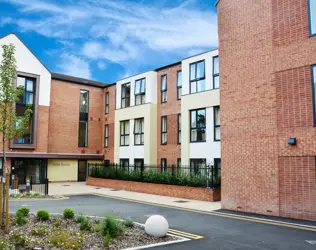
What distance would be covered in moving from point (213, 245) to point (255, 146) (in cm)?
573

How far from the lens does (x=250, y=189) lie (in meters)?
12.4

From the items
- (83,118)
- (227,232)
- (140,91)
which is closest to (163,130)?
(140,91)

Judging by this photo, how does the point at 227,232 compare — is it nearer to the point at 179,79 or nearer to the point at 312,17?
the point at 312,17

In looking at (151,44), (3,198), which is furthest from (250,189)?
(151,44)

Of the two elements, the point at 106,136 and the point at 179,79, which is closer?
the point at 179,79

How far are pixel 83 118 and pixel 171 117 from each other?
9756 millimetres

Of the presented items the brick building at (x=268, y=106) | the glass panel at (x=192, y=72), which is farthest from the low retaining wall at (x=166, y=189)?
the glass panel at (x=192, y=72)

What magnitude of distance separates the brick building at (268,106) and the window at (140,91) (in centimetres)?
1300

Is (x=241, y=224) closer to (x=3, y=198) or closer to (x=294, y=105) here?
(x=294, y=105)

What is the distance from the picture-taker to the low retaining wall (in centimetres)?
1609

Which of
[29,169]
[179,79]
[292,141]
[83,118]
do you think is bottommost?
[29,169]

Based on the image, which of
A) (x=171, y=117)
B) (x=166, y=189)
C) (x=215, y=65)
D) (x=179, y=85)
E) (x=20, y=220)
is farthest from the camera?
(x=171, y=117)

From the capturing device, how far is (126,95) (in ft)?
93.4

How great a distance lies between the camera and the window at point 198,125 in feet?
70.6
